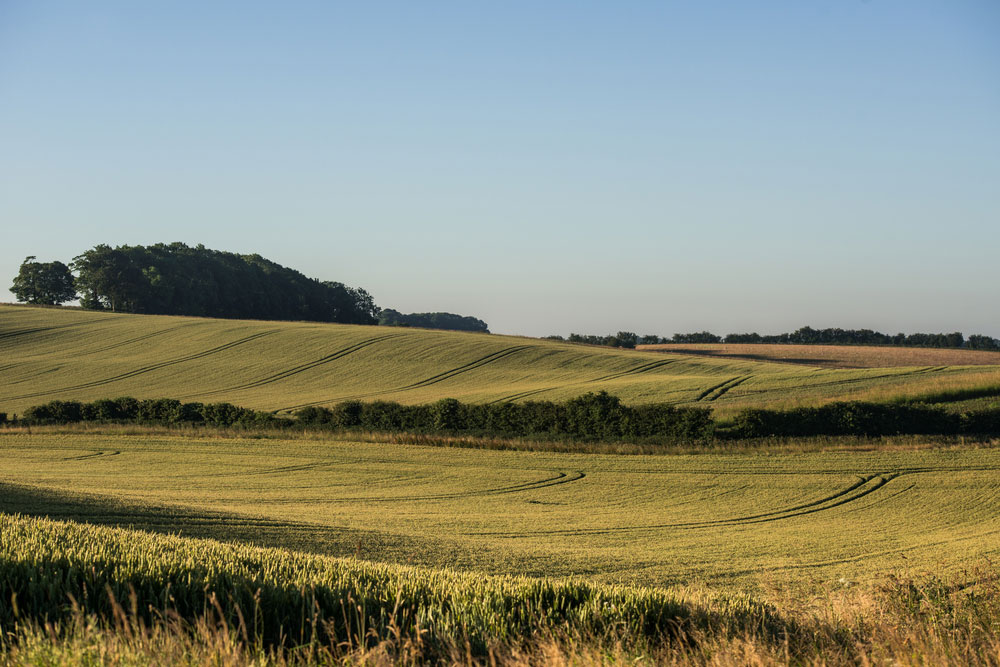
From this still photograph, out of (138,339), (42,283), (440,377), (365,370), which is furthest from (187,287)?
(440,377)

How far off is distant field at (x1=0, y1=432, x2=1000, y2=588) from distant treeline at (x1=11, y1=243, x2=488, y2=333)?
66.9 metres

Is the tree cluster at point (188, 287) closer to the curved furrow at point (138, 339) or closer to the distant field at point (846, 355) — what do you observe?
the curved furrow at point (138, 339)

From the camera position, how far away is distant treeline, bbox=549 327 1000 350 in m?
77.5

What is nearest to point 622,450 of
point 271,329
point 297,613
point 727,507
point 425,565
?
point 727,507

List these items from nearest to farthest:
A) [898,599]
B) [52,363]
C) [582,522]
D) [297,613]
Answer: [297,613]
[898,599]
[582,522]
[52,363]

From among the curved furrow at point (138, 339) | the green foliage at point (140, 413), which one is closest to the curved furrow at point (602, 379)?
the green foliage at point (140, 413)

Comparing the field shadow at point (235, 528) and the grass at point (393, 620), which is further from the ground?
the grass at point (393, 620)

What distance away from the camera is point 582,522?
18.4 meters

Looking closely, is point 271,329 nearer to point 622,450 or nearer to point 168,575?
point 622,450

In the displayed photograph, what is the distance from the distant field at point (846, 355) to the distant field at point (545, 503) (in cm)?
3347

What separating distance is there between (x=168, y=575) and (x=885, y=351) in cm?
7057

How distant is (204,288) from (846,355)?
78169 millimetres

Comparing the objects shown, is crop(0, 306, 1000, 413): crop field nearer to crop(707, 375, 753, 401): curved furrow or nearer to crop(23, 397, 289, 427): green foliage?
crop(707, 375, 753, 401): curved furrow

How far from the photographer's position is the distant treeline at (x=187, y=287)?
95.8m
